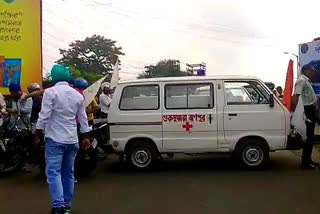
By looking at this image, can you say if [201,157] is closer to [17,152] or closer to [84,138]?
[17,152]

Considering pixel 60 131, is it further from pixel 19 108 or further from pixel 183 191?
pixel 19 108

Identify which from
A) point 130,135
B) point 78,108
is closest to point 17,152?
point 130,135

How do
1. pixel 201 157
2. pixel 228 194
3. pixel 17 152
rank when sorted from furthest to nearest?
pixel 201 157 → pixel 17 152 → pixel 228 194

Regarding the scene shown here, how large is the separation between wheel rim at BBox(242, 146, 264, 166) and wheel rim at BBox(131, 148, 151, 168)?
70.1 inches

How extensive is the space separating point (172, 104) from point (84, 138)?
3250mm

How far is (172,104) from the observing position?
9.64m

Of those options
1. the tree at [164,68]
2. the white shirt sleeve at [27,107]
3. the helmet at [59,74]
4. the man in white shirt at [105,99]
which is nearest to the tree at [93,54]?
the tree at [164,68]

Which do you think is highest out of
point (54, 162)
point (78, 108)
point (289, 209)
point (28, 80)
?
point (28, 80)

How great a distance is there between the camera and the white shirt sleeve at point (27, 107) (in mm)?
9844

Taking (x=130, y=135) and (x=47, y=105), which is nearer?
(x=47, y=105)

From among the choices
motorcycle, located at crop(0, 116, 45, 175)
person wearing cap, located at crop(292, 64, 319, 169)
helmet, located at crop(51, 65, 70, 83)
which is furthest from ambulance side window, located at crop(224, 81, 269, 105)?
helmet, located at crop(51, 65, 70, 83)

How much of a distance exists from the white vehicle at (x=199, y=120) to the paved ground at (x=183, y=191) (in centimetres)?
43

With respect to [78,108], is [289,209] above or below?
below

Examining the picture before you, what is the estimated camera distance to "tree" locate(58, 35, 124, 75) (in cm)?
6231
